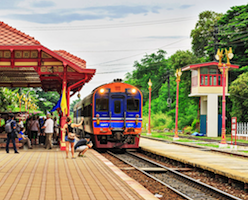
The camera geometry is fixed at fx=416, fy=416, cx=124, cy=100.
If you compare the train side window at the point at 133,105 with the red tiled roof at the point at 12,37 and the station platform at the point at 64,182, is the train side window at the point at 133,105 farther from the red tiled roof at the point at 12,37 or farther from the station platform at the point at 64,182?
the station platform at the point at 64,182

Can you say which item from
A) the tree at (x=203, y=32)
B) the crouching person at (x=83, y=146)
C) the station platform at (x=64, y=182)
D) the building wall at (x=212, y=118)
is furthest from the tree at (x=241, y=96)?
the station platform at (x=64, y=182)

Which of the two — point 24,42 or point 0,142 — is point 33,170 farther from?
point 0,142

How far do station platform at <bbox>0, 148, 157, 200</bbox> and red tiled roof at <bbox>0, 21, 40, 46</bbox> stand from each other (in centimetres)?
608

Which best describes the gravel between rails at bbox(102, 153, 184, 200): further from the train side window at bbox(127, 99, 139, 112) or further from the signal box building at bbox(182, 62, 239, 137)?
the signal box building at bbox(182, 62, 239, 137)

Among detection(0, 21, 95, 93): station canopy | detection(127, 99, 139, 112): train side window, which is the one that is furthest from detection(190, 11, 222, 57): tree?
detection(0, 21, 95, 93): station canopy

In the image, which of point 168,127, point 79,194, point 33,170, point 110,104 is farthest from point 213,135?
point 79,194

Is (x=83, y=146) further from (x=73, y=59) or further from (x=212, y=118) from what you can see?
(x=212, y=118)

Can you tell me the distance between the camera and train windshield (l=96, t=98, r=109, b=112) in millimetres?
21703

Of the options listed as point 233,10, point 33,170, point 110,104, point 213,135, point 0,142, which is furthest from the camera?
point 233,10

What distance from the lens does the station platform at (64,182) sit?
8102 millimetres

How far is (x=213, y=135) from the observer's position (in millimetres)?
44969

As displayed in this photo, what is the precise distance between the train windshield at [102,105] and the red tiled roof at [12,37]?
5.08m

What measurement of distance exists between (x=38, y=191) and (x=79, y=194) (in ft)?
2.81

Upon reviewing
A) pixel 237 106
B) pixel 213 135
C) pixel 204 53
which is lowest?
pixel 213 135
